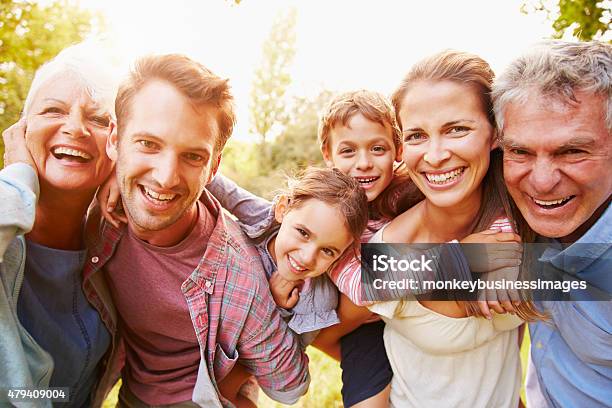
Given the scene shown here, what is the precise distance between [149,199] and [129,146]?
0.20 metres

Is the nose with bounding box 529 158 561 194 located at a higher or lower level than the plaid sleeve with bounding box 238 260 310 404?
higher

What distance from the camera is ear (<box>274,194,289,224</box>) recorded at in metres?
2.19

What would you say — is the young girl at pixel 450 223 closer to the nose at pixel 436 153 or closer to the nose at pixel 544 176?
the nose at pixel 436 153

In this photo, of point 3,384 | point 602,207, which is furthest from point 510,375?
point 3,384

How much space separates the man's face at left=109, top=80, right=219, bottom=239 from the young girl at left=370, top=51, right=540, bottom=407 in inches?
29.5

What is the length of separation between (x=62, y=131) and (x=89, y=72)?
254 mm

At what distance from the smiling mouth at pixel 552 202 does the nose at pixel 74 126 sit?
164 cm

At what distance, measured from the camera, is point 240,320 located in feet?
6.97

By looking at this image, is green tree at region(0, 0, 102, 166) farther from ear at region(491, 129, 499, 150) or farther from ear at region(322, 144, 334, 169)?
ear at region(491, 129, 499, 150)

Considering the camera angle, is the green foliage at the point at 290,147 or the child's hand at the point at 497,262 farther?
the green foliage at the point at 290,147

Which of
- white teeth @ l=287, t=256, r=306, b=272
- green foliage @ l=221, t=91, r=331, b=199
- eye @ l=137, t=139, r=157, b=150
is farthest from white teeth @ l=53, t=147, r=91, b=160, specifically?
green foliage @ l=221, t=91, r=331, b=199

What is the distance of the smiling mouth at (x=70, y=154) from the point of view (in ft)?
6.42

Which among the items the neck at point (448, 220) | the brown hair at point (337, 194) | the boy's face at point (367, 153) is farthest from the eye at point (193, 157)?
the neck at point (448, 220)

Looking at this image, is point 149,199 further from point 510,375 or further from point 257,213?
point 510,375
